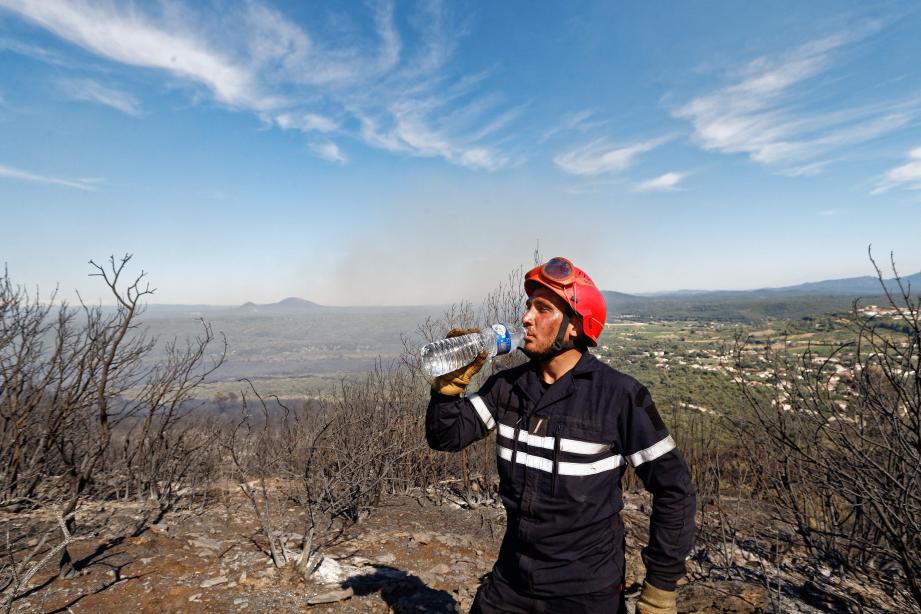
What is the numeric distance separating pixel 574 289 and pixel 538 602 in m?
1.50

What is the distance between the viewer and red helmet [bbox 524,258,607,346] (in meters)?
2.24

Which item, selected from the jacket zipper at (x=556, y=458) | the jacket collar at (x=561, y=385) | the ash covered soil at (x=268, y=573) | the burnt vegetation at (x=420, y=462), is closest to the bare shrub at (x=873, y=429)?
the burnt vegetation at (x=420, y=462)

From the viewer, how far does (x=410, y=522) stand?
7020 mm

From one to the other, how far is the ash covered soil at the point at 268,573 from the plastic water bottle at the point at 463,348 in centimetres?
312

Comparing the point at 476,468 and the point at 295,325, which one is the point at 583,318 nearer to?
the point at 476,468

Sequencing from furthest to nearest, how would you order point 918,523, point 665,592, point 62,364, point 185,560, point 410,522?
point 410,522, point 62,364, point 185,560, point 918,523, point 665,592

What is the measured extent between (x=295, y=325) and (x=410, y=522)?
19312cm

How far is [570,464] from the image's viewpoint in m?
2.06

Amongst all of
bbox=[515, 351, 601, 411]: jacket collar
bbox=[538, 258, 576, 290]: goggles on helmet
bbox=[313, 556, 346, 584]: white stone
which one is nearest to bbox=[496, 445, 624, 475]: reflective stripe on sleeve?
bbox=[515, 351, 601, 411]: jacket collar

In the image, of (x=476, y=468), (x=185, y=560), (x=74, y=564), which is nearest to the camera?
(x=74, y=564)

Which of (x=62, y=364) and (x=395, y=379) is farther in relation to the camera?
(x=395, y=379)

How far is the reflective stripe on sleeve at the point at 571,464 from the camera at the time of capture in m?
2.05

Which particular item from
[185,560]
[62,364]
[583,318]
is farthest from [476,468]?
[583,318]

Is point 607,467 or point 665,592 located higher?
point 607,467
